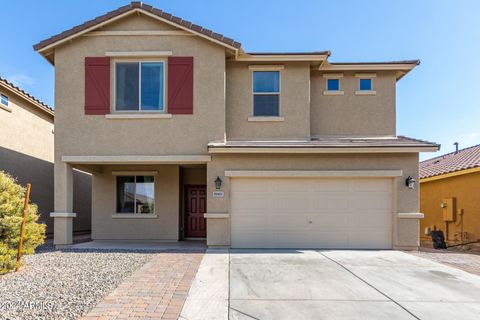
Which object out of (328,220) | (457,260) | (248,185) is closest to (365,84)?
(328,220)

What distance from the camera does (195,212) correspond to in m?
13.5

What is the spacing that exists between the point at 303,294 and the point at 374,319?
137cm

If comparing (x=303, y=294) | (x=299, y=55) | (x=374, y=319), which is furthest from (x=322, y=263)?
(x=299, y=55)

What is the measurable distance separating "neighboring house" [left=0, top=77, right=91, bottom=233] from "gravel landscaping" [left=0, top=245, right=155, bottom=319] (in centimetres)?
479

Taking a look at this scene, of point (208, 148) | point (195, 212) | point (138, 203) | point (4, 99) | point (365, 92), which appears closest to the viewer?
point (208, 148)

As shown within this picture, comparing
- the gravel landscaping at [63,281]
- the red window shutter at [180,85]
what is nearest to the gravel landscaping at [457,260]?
the gravel landscaping at [63,281]

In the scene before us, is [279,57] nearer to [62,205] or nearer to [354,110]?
[354,110]

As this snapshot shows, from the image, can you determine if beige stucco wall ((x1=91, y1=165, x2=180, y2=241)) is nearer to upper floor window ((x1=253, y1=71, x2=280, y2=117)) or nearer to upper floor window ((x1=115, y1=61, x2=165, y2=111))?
upper floor window ((x1=115, y1=61, x2=165, y2=111))

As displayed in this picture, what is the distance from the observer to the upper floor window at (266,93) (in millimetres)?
11812

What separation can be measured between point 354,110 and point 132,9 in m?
8.85

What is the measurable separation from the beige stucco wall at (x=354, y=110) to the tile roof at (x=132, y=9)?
409 centimetres

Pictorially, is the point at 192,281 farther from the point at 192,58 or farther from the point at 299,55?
the point at 299,55

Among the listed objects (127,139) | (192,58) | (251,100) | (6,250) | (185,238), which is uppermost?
(192,58)

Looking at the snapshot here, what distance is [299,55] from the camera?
11492mm
